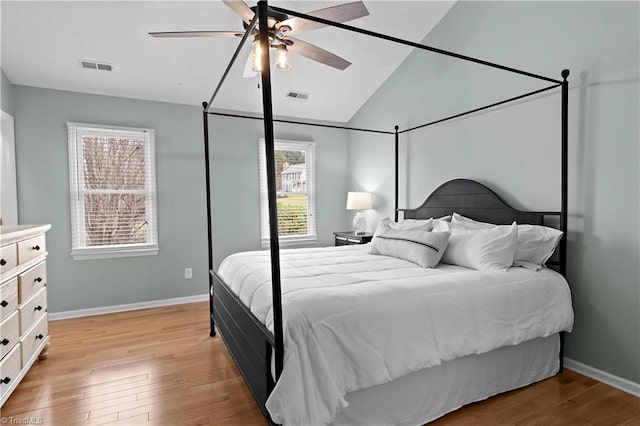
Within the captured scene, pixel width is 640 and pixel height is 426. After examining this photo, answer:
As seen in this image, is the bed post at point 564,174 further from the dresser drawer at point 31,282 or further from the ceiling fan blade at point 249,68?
the dresser drawer at point 31,282

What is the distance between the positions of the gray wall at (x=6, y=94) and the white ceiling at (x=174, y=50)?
2.6 inches

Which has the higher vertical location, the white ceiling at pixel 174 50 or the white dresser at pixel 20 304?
the white ceiling at pixel 174 50

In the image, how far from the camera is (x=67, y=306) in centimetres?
394

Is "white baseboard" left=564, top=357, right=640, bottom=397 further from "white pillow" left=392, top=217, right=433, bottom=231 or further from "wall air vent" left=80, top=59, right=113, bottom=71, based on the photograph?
"wall air vent" left=80, top=59, right=113, bottom=71

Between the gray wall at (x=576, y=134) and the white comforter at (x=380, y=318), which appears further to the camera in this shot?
the gray wall at (x=576, y=134)

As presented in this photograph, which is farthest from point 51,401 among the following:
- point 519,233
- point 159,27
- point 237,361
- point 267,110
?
point 519,233

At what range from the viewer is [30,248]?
8.50 ft

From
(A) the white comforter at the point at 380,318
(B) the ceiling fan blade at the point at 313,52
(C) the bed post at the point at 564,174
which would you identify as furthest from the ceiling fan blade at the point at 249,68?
(C) the bed post at the point at 564,174

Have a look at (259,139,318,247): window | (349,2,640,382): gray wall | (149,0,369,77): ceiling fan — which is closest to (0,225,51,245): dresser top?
(149,0,369,77): ceiling fan

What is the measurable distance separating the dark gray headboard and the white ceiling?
1707 millimetres

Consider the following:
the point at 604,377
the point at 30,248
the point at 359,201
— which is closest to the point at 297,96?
the point at 359,201

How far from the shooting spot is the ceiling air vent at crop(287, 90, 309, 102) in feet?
14.9

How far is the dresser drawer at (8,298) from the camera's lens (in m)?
2.13

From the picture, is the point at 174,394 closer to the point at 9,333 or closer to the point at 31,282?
the point at 9,333
